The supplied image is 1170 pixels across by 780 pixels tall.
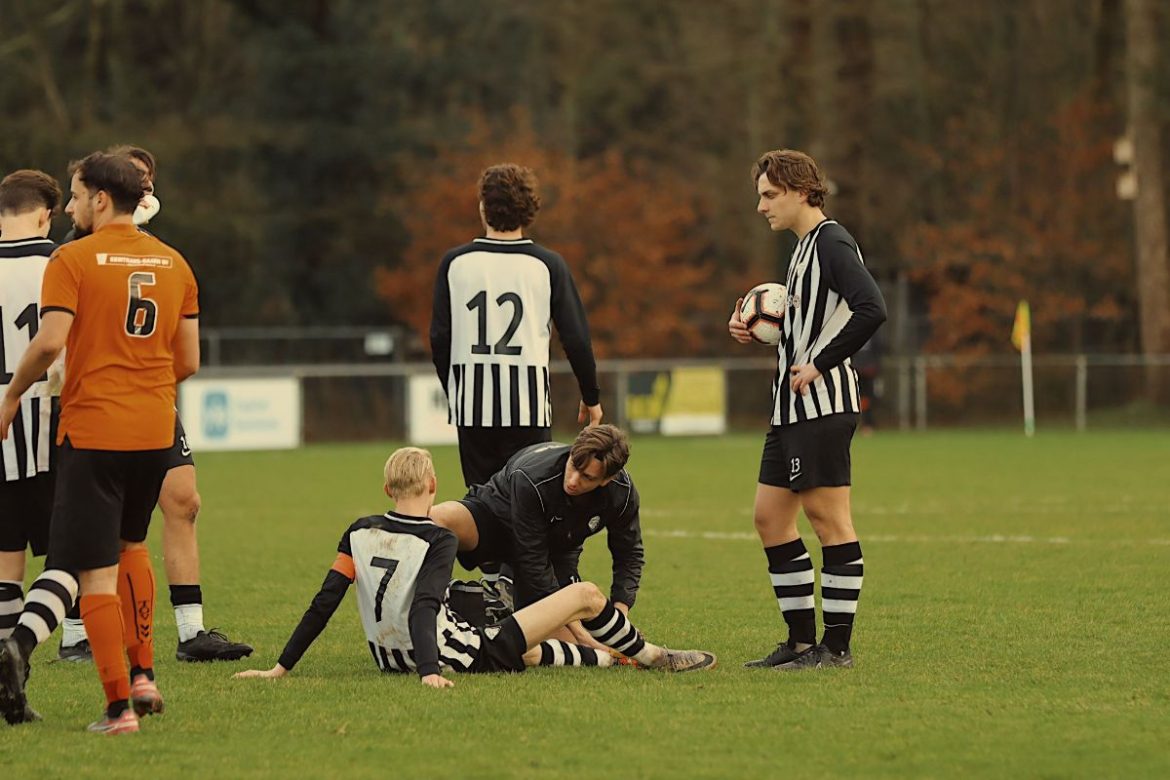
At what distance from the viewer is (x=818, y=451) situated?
720 cm

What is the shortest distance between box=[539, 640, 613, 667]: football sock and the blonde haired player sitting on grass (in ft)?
0.17

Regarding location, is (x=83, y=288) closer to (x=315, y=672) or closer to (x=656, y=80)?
(x=315, y=672)

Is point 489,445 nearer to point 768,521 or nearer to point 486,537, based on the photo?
point 486,537

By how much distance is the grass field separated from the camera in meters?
5.50

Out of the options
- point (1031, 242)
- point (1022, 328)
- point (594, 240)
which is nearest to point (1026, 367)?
point (1022, 328)

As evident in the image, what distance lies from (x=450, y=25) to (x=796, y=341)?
33.0 m

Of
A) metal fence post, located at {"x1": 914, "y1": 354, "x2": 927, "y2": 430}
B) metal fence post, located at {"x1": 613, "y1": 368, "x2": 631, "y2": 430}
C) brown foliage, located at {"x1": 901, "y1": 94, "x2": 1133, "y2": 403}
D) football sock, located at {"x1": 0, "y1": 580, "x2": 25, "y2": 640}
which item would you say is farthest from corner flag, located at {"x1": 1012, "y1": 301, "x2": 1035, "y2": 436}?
football sock, located at {"x1": 0, "y1": 580, "x2": 25, "y2": 640}

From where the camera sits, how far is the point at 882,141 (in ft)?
130

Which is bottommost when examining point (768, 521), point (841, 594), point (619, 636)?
point (619, 636)

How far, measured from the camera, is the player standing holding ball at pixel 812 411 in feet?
23.5

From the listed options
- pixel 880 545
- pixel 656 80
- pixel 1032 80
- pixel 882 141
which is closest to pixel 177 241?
pixel 656 80

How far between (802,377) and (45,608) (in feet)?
9.59

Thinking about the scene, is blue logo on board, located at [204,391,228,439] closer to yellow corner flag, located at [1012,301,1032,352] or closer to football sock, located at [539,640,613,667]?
yellow corner flag, located at [1012,301,1032,352]

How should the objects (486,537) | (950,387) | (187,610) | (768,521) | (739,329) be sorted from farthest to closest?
1. (950,387)
2. (187,610)
3. (486,537)
4. (739,329)
5. (768,521)
